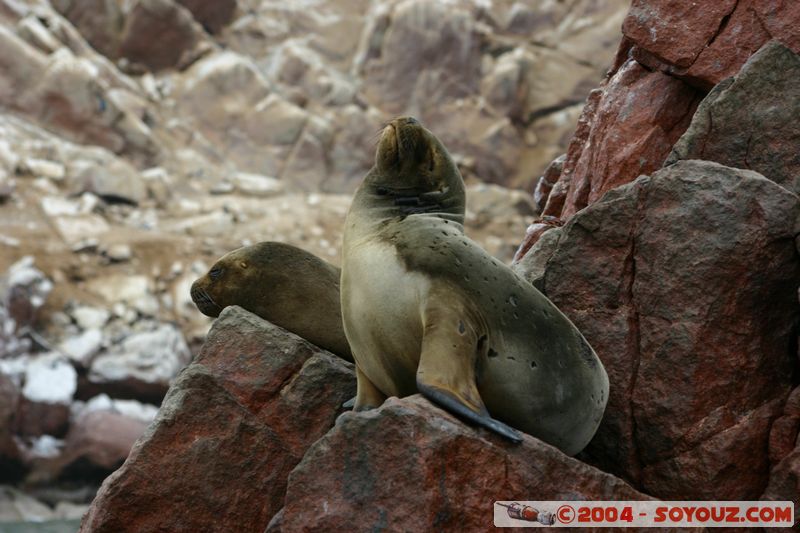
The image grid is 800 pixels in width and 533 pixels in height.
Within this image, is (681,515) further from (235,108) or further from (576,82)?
(576,82)

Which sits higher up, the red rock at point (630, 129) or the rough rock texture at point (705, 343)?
→ the red rock at point (630, 129)

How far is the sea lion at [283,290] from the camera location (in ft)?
15.7

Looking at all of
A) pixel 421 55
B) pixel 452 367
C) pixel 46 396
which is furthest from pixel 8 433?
pixel 421 55

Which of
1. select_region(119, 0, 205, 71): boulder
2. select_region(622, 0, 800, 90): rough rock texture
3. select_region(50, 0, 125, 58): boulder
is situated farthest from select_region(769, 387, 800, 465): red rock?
select_region(50, 0, 125, 58): boulder

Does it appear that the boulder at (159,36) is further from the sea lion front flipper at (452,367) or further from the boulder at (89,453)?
the sea lion front flipper at (452,367)

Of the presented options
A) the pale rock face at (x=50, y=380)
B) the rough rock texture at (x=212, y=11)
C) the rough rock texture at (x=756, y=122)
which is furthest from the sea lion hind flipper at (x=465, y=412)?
the rough rock texture at (x=212, y=11)

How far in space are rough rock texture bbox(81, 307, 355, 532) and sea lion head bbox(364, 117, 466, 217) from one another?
34.9 inches

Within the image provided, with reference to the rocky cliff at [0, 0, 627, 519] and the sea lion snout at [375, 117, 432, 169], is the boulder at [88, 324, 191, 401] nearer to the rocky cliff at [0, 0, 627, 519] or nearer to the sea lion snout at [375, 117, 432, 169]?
the rocky cliff at [0, 0, 627, 519]

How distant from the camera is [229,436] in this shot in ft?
12.9

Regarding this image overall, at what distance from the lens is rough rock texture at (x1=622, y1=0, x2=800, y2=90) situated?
5.12 metres

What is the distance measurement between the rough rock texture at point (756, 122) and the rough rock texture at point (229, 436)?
6.42 ft

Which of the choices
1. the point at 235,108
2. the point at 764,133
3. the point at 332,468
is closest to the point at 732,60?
the point at 764,133

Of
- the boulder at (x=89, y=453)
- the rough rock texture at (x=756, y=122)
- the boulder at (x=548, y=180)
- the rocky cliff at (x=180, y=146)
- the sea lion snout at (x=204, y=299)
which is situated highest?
the rough rock texture at (x=756, y=122)

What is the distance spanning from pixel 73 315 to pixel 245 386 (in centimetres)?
1528
